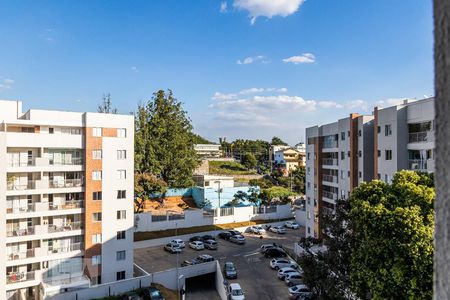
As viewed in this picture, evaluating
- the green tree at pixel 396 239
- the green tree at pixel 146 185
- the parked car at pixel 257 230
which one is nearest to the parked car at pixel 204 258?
the green tree at pixel 146 185

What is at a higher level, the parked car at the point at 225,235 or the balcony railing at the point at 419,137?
the balcony railing at the point at 419,137

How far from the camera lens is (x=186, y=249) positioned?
35.7m

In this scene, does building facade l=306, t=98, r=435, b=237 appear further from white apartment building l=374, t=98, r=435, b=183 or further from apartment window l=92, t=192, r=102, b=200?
apartment window l=92, t=192, r=102, b=200

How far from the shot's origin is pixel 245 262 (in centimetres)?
3231

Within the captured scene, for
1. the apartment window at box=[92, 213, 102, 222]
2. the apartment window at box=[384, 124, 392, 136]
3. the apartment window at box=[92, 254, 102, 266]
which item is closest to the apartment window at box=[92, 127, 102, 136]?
the apartment window at box=[92, 213, 102, 222]

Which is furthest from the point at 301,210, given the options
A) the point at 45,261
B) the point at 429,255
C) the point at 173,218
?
the point at 429,255

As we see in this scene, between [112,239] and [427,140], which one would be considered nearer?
[427,140]

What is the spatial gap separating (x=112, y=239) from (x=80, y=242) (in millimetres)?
2217

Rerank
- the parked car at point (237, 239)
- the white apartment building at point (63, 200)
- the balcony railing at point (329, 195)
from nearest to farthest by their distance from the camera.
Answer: the white apartment building at point (63, 200) → the balcony railing at point (329, 195) → the parked car at point (237, 239)

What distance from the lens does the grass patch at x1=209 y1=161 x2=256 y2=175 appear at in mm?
80250

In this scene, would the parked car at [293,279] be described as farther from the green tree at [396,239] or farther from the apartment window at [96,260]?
the apartment window at [96,260]

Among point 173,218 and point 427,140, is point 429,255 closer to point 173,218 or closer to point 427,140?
point 427,140

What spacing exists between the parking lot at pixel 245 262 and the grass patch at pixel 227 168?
3888 cm

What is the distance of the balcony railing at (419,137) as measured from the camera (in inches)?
834
